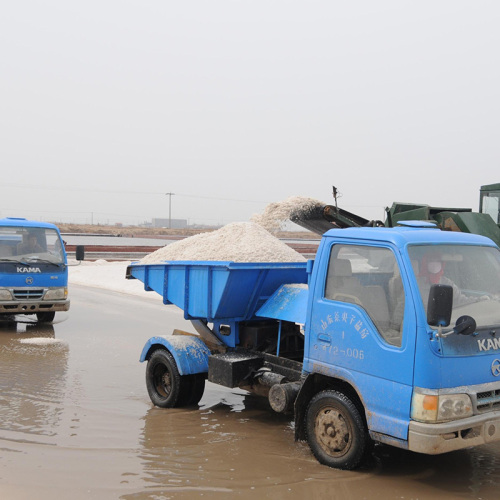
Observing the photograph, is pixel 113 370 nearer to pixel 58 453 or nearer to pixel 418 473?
pixel 58 453

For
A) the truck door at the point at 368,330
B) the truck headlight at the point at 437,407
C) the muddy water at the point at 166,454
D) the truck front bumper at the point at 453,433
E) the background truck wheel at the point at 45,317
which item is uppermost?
the truck door at the point at 368,330

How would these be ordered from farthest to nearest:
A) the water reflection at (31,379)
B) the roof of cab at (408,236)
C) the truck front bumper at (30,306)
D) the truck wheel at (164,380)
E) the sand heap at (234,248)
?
the truck front bumper at (30,306), the sand heap at (234,248), the truck wheel at (164,380), the water reflection at (31,379), the roof of cab at (408,236)

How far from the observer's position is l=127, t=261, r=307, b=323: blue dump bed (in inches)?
274

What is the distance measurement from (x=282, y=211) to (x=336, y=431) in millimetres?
8465

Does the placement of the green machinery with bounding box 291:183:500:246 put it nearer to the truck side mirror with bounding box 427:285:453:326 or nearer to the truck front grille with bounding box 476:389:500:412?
the truck front grille with bounding box 476:389:500:412

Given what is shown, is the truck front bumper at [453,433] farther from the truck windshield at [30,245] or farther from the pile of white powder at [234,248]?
the truck windshield at [30,245]

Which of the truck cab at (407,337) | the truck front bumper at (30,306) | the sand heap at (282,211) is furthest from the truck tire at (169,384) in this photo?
the truck front bumper at (30,306)

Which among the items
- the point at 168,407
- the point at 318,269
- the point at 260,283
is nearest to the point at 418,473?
the point at 318,269

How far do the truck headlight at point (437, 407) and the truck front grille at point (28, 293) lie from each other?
9582 mm

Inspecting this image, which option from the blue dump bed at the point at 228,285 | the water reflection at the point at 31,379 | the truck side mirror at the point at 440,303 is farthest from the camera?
the blue dump bed at the point at 228,285

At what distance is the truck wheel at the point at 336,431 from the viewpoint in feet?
17.2

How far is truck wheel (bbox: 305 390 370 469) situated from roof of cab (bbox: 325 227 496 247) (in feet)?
4.45

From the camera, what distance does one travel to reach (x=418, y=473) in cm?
552

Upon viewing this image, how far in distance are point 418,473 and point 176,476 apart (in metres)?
2.06
